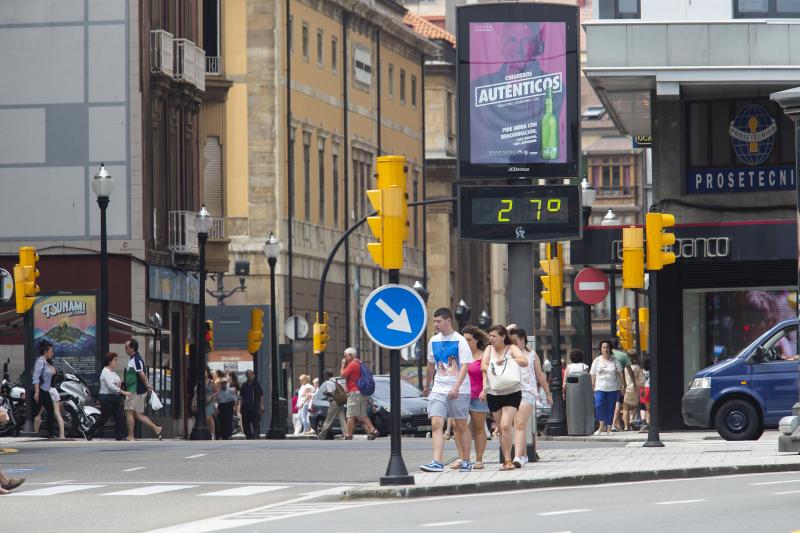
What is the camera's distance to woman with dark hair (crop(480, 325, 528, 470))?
25312mm

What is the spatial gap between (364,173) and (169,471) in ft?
195

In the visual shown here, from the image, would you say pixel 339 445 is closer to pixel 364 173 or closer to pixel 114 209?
pixel 114 209

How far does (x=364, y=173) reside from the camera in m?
86.4

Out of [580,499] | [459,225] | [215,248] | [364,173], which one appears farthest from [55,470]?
[364,173]

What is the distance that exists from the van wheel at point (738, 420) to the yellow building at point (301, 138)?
31.3 meters

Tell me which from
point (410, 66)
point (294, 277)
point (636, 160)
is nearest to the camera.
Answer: point (294, 277)

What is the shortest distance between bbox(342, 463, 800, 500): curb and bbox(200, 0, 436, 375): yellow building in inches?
1554

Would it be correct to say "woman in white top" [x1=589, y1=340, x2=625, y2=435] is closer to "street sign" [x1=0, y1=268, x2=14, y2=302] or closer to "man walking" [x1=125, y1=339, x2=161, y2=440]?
"man walking" [x1=125, y1=339, x2=161, y2=440]

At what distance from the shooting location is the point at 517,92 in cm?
3017

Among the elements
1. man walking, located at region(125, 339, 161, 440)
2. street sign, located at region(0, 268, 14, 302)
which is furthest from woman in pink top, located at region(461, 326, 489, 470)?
street sign, located at region(0, 268, 14, 302)

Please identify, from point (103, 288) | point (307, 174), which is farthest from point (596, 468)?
point (307, 174)

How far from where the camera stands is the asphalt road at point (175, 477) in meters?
20.9

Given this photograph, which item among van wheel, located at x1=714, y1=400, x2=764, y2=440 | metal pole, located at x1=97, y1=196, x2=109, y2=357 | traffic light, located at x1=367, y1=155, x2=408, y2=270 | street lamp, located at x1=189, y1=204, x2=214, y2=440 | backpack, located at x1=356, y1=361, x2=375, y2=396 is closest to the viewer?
traffic light, located at x1=367, y1=155, x2=408, y2=270

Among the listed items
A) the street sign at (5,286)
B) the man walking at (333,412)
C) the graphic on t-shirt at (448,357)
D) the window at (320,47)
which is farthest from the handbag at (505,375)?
the window at (320,47)
